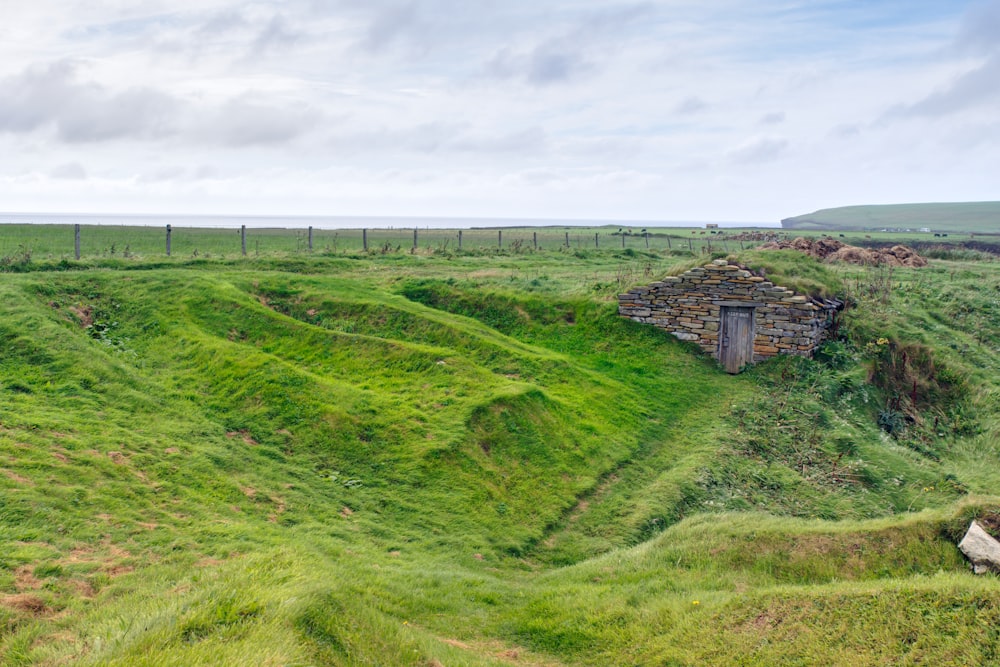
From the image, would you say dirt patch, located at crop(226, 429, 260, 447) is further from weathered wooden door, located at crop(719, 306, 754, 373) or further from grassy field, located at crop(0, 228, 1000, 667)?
weathered wooden door, located at crop(719, 306, 754, 373)

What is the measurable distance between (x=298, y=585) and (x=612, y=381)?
1420cm

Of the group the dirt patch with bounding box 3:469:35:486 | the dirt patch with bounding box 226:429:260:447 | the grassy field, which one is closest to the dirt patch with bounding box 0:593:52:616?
the grassy field

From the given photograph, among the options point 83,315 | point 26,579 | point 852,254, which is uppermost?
point 852,254

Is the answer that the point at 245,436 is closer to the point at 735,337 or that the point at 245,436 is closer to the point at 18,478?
the point at 18,478

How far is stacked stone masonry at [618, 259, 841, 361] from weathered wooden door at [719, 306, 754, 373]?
6.3 inches

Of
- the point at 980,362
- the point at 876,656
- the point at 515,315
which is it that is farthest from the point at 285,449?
the point at 980,362

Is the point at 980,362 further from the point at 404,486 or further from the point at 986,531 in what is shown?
the point at 404,486

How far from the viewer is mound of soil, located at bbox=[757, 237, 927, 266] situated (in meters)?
41.1

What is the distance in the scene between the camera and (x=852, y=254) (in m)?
41.4

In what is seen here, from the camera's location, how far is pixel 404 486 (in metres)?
13.0

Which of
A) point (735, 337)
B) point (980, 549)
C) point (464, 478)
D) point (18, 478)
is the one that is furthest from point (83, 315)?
point (980, 549)

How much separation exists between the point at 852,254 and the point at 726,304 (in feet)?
74.3

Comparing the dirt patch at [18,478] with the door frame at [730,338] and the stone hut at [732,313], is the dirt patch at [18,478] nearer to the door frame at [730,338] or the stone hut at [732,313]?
the stone hut at [732,313]

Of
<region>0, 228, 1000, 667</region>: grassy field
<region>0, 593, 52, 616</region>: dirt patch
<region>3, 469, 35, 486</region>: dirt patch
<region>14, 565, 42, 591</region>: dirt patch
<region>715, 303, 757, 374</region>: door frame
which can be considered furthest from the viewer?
<region>715, 303, 757, 374</region>: door frame
